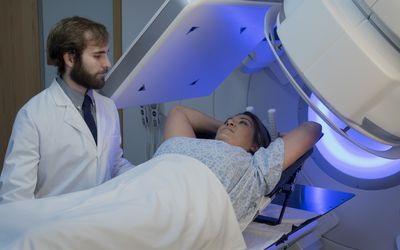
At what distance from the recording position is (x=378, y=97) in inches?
40.9

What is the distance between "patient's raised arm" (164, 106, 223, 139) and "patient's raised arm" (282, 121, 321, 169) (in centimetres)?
39

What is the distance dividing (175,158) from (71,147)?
0.34 metres

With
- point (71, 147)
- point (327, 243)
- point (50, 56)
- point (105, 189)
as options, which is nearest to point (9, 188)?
point (71, 147)

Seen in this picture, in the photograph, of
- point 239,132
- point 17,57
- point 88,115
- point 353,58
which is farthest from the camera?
point 17,57

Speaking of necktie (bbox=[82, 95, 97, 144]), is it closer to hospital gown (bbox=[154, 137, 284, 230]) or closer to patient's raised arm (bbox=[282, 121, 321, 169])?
hospital gown (bbox=[154, 137, 284, 230])

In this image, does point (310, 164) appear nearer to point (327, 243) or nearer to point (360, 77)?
point (327, 243)

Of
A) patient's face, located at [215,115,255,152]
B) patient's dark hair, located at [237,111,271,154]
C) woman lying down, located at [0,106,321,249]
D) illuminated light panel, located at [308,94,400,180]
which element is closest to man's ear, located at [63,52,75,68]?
woman lying down, located at [0,106,321,249]

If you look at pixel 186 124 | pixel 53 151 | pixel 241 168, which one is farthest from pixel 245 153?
pixel 53 151

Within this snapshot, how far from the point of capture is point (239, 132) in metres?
1.67

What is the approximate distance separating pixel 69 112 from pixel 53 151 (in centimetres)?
14

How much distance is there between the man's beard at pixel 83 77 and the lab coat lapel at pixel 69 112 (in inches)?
2.7

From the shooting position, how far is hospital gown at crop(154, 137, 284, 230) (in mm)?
1389

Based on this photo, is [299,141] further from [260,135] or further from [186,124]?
[186,124]

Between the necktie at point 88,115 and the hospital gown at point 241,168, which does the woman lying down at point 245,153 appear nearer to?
the hospital gown at point 241,168
